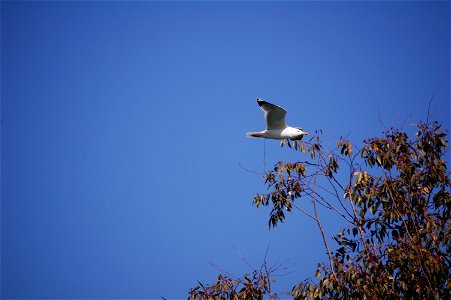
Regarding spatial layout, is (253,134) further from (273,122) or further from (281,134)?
(281,134)

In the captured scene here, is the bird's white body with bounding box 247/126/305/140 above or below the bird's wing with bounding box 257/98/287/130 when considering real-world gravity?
below

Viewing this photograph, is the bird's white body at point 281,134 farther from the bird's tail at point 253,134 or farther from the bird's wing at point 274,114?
the bird's wing at point 274,114

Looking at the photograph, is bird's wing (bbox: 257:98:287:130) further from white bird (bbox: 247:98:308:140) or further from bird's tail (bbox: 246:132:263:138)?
bird's tail (bbox: 246:132:263:138)

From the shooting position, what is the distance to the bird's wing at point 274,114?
449 inches

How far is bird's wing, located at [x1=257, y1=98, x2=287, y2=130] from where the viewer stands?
37.4 feet

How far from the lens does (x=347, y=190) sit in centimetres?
830

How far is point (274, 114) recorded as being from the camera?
11562 millimetres

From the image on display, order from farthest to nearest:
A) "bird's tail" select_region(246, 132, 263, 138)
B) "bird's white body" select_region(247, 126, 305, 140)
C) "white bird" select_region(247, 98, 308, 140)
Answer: "bird's tail" select_region(246, 132, 263, 138), "white bird" select_region(247, 98, 308, 140), "bird's white body" select_region(247, 126, 305, 140)

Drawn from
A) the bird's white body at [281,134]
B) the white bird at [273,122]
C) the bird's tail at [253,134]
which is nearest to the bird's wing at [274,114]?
the white bird at [273,122]

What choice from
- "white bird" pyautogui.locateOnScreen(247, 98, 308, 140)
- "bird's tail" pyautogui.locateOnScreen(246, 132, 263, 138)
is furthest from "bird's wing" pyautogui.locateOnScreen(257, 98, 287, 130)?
"bird's tail" pyautogui.locateOnScreen(246, 132, 263, 138)

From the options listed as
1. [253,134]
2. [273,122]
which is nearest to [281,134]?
[273,122]

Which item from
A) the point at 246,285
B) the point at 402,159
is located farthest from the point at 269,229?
the point at 402,159

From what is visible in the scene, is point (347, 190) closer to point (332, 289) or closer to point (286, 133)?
point (332, 289)

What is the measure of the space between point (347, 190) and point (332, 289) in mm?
1645
